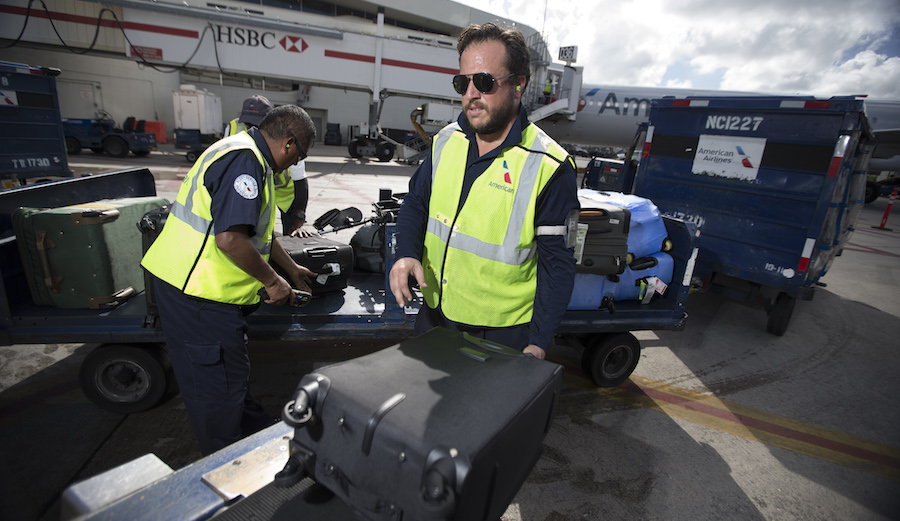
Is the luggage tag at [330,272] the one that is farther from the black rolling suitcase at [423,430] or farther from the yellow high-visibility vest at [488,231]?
the black rolling suitcase at [423,430]

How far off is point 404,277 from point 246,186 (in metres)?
0.90

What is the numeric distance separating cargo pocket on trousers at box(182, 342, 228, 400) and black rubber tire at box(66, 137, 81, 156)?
19271 mm

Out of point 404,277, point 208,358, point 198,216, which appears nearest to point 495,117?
point 404,277

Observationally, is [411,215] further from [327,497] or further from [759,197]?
[759,197]

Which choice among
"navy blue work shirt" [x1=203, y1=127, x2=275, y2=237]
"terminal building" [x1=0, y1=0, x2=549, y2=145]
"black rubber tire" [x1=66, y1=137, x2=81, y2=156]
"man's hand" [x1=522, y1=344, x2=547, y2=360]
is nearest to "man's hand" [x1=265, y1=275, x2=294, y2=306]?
"navy blue work shirt" [x1=203, y1=127, x2=275, y2=237]

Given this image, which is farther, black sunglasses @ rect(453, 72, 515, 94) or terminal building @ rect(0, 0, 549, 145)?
terminal building @ rect(0, 0, 549, 145)

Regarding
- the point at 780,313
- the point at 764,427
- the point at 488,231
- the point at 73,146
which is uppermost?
the point at 488,231

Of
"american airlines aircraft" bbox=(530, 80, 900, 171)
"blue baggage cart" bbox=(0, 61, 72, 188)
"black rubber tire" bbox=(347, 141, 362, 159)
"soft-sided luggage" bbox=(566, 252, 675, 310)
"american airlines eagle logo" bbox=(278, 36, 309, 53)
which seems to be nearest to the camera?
"soft-sided luggage" bbox=(566, 252, 675, 310)

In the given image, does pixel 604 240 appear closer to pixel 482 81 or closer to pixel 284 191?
pixel 482 81

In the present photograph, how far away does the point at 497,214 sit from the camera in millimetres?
1745

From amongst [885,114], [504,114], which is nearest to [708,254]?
[504,114]

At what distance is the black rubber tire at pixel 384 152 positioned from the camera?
20.3 meters

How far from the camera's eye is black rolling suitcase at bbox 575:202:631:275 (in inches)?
127

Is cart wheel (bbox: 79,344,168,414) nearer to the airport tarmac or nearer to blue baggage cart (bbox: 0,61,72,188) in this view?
the airport tarmac
